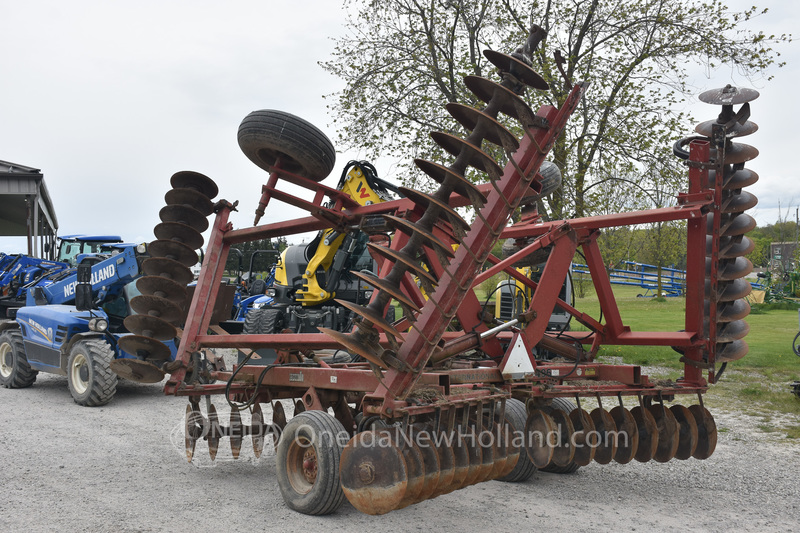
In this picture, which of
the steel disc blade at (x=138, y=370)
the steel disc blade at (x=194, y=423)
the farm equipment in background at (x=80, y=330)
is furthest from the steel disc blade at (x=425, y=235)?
the farm equipment in background at (x=80, y=330)

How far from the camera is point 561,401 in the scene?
5.68 m

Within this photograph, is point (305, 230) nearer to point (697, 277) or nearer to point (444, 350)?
point (444, 350)

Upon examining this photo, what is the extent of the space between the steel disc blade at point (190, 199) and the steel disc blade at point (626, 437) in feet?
12.4

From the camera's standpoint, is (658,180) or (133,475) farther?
(658,180)

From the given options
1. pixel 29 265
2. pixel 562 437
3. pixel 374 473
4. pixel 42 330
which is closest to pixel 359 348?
pixel 374 473

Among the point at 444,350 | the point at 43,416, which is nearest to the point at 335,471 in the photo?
the point at 444,350

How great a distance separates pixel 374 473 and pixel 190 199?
10.7 feet

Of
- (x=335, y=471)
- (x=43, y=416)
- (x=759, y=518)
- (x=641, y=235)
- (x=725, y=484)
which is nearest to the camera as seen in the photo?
(x=335, y=471)

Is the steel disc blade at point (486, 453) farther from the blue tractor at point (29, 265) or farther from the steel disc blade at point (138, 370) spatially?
the blue tractor at point (29, 265)

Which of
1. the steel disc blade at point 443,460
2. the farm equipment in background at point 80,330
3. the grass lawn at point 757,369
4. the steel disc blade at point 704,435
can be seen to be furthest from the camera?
the farm equipment in background at point 80,330

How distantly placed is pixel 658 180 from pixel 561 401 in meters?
9.12

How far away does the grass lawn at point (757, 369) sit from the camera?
873 centimetres

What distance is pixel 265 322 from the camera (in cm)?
1231

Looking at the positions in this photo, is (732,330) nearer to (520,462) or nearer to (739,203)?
(739,203)
